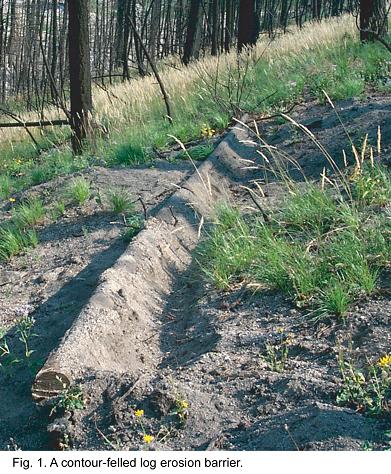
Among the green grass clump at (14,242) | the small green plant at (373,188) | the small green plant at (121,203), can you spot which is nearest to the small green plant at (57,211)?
the green grass clump at (14,242)

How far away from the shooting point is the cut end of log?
3.58m

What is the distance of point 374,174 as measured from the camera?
17.0 ft

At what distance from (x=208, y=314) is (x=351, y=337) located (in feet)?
3.26

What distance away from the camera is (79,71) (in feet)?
31.4

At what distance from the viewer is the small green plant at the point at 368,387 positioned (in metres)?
2.95

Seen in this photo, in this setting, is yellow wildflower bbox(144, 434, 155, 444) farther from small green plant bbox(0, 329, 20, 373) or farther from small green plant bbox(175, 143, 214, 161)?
small green plant bbox(175, 143, 214, 161)

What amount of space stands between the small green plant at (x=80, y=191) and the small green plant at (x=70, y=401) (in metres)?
3.27

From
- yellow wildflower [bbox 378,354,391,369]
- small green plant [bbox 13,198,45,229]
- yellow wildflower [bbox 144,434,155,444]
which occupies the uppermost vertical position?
yellow wildflower [bbox 378,354,391,369]

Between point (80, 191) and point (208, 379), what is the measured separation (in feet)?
11.1

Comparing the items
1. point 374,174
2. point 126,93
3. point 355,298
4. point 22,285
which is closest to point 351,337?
point 355,298

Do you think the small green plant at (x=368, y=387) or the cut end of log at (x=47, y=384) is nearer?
the small green plant at (x=368, y=387)

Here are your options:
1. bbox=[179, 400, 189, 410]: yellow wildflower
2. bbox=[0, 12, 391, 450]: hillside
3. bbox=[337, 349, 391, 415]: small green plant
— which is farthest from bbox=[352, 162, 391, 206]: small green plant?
bbox=[179, 400, 189, 410]: yellow wildflower

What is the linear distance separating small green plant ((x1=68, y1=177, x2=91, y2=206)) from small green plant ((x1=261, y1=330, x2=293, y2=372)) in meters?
3.20

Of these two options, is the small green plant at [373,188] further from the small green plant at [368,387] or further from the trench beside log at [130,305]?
the small green plant at [368,387]
